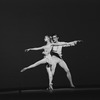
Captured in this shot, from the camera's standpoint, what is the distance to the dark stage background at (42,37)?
4004mm

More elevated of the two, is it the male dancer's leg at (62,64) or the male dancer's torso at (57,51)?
the male dancer's torso at (57,51)

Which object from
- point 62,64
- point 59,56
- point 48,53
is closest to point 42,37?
point 48,53

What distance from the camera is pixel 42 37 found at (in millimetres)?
4023

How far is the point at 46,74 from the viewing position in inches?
158

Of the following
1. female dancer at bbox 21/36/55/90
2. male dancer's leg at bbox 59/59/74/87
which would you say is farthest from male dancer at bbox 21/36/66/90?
male dancer's leg at bbox 59/59/74/87

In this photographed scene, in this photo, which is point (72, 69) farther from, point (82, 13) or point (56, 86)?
point (82, 13)

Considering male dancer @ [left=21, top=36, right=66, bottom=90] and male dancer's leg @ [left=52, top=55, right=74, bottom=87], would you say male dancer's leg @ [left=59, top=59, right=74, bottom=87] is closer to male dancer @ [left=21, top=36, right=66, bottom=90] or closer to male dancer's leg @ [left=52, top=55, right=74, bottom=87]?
male dancer's leg @ [left=52, top=55, right=74, bottom=87]

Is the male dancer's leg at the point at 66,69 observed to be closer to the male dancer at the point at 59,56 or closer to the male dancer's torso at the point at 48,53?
the male dancer at the point at 59,56

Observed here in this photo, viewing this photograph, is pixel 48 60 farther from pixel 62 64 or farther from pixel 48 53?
pixel 62 64

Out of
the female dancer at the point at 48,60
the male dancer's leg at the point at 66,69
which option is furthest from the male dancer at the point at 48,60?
the male dancer's leg at the point at 66,69

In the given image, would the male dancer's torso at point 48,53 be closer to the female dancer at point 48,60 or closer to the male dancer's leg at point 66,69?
the female dancer at point 48,60

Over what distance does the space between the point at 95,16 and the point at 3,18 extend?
1448mm

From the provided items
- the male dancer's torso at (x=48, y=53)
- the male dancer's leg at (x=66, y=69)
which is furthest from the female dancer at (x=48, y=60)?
the male dancer's leg at (x=66, y=69)

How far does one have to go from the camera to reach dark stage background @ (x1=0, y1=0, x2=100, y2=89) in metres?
4.00
